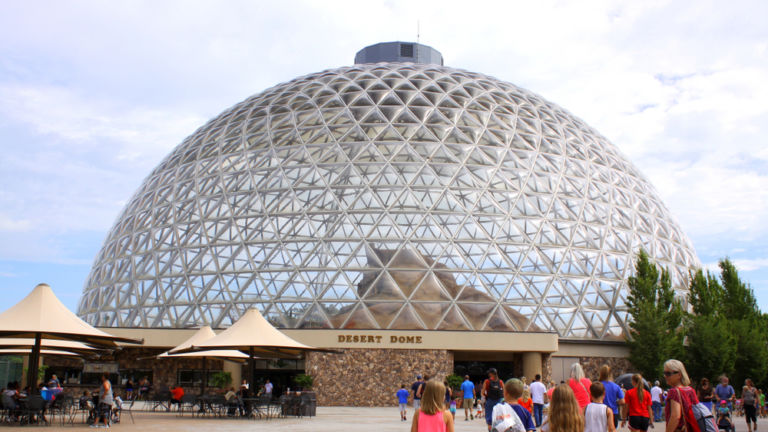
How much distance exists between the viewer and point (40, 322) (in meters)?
18.3

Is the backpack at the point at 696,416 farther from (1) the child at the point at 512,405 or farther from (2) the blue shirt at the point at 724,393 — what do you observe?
(2) the blue shirt at the point at 724,393

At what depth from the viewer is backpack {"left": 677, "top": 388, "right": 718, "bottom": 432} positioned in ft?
25.8

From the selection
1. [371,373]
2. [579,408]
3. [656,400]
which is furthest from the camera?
[371,373]

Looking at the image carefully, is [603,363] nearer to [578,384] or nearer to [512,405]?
[578,384]

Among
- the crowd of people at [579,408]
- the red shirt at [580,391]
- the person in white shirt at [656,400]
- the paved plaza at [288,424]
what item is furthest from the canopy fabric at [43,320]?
the person in white shirt at [656,400]

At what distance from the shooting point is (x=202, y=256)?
3456 centimetres

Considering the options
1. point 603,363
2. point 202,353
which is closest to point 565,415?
point 202,353

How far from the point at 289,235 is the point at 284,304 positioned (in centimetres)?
356

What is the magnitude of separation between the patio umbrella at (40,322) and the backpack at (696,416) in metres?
15.5

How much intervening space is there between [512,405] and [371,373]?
75.0ft

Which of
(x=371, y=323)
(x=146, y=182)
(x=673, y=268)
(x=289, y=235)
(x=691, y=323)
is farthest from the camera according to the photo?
(x=146, y=182)

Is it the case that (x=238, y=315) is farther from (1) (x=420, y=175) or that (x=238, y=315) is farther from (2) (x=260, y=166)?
(1) (x=420, y=175)

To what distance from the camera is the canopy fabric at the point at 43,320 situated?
18.0 m

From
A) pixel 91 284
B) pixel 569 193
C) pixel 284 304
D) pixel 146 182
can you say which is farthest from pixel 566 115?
pixel 91 284
